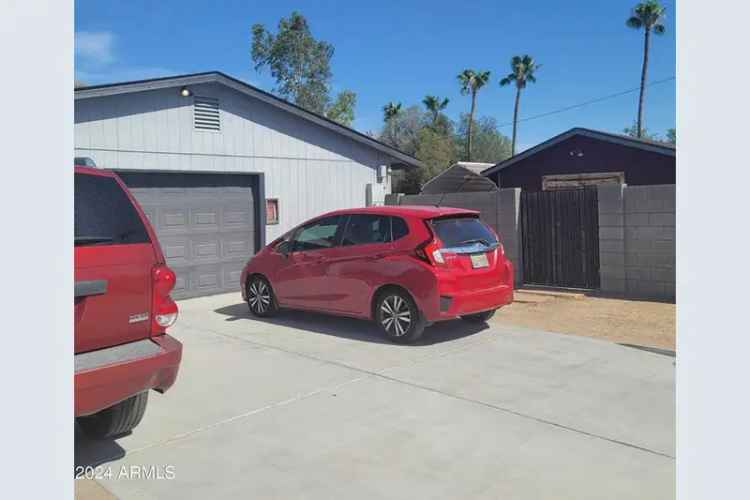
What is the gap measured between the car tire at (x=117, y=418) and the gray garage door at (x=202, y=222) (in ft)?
20.8

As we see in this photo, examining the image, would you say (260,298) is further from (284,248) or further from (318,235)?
(318,235)

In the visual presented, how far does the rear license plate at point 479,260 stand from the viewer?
7473 millimetres

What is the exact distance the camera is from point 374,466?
4195mm

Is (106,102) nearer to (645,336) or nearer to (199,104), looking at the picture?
(199,104)

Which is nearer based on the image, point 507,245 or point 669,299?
point 669,299

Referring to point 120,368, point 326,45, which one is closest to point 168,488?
point 120,368

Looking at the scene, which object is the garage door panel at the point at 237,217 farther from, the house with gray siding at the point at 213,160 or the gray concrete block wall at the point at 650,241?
the gray concrete block wall at the point at 650,241

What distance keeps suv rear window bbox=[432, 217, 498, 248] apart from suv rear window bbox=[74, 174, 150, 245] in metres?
3.98

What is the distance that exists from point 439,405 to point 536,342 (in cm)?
261

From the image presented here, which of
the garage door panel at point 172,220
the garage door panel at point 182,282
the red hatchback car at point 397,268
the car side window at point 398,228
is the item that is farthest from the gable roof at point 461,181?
the car side window at point 398,228

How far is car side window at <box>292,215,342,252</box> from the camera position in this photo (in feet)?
27.5

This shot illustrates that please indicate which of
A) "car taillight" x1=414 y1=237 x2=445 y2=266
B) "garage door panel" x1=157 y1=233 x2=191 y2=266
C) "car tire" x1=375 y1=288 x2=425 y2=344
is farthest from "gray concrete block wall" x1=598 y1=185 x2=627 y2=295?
"garage door panel" x1=157 y1=233 x2=191 y2=266

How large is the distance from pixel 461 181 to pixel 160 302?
23.9 metres

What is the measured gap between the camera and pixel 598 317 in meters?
9.04
